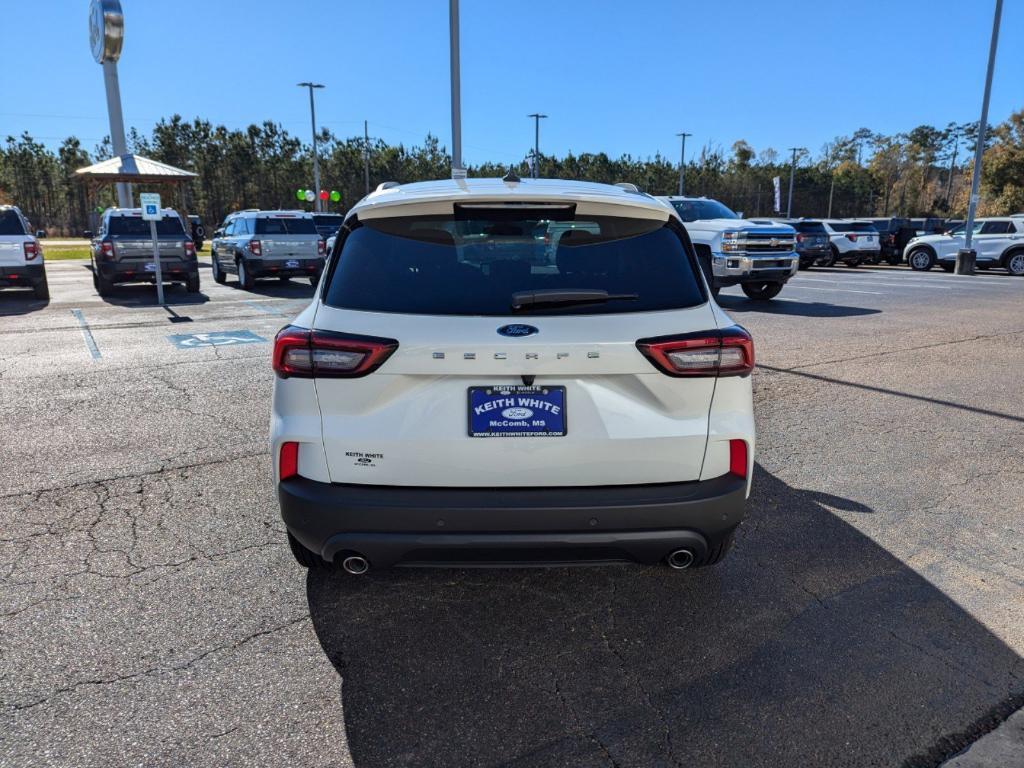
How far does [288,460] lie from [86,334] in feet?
31.2

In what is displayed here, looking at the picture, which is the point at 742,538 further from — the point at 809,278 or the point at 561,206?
the point at 809,278

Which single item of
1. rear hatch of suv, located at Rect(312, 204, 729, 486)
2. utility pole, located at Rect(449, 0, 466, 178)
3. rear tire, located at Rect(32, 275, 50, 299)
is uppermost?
utility pole, located at Rect(449, 0, 466, 178)

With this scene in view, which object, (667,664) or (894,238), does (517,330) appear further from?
(894,238)

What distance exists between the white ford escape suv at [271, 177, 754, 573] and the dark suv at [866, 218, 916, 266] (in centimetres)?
3014

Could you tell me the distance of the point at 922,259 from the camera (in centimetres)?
2602

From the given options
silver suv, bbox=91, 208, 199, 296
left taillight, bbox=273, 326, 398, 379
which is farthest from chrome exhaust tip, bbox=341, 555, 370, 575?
silver suv, bbox=91, 208, 199, 296

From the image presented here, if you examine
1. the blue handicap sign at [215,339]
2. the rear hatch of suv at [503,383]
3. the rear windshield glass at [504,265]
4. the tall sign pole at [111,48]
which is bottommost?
the blue handicap sign at [215,339]

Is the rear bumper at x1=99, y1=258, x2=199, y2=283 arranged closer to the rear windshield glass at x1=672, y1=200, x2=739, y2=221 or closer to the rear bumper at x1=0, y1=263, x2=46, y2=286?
the rear bumper at x1=0, y1=263, x2=46, y2=286

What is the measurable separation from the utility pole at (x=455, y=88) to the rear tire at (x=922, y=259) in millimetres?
20180

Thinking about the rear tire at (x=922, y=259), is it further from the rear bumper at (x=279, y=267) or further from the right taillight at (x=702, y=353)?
the right taillight at (x=702, y=353)

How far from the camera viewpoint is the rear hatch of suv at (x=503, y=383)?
8.71 ft

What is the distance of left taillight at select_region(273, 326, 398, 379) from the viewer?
2.66 metres

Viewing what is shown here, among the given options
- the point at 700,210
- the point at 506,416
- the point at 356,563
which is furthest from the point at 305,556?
the point at 700,210

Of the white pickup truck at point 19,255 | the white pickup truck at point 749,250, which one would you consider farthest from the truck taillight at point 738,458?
the white pickup truck at point 19,255
